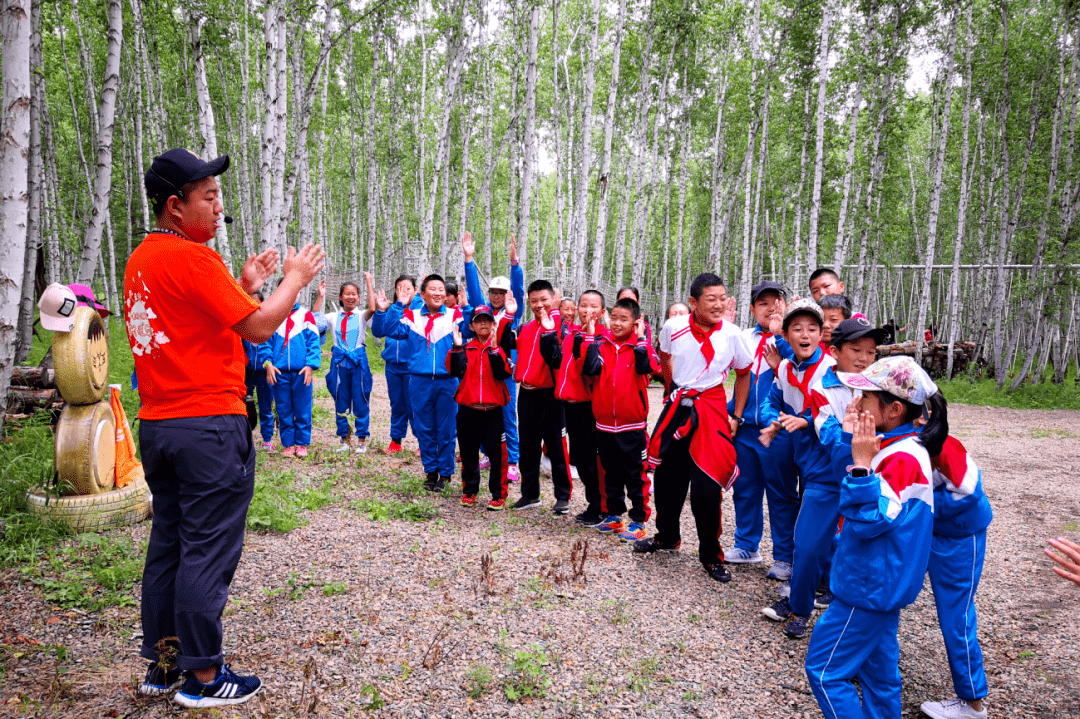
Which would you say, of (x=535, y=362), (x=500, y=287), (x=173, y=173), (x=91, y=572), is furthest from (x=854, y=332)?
(x=91, y=572)

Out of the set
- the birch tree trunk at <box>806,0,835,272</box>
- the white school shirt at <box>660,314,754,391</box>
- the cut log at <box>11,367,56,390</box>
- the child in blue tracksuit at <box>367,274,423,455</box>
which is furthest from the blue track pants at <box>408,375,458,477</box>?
the birch tree trunk at <box>806,0,835,272</box>

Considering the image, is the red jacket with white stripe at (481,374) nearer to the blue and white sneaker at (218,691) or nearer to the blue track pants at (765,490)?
the blue track pants at (765,490)

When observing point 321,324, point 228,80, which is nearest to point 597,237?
point 321,324

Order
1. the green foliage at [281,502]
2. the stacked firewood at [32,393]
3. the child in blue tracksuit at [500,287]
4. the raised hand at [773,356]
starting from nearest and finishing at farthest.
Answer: the raised hand at [773,356], the green foliage at [281,502], the child in blue tracksuit at [500,287], the stacked firewood at [32,393]

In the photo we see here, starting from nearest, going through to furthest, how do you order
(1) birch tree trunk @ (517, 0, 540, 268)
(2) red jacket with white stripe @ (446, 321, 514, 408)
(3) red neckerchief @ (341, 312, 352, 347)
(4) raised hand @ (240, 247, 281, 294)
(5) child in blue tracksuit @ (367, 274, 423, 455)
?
(4) raised hand @ (240, 247, 281, 294)
(2) red jacket with white stripe @ (446, 321, 514, 408)
(5) child in blue tracksuit @ (367, 274, 423, 455)
(3) red neckerchief @ (341, 312, 352, 347)
(1) birch tree trunk @ (517, 0, 540, 268)

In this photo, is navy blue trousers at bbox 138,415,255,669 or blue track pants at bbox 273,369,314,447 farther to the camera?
blue track pants at bbox 273,369,314,447

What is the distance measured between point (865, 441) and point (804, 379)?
1436 mm

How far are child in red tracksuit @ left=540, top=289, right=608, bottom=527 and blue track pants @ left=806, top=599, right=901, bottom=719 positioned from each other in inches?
112

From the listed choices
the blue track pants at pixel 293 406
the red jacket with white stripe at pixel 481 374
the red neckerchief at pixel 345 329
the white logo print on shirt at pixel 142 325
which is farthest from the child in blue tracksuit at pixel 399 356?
the white logo print on shirt at pixel 142 325

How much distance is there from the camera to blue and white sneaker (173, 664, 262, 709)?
2.38 meters

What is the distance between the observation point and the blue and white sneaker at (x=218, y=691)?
2.38m

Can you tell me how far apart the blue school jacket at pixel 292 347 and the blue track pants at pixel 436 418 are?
4.91 feet

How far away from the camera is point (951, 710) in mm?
2729

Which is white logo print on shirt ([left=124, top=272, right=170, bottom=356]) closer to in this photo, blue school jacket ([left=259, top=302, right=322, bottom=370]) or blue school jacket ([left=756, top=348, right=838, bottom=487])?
blue school jacket ([left=756, top=348, right=838, bottom=487])
